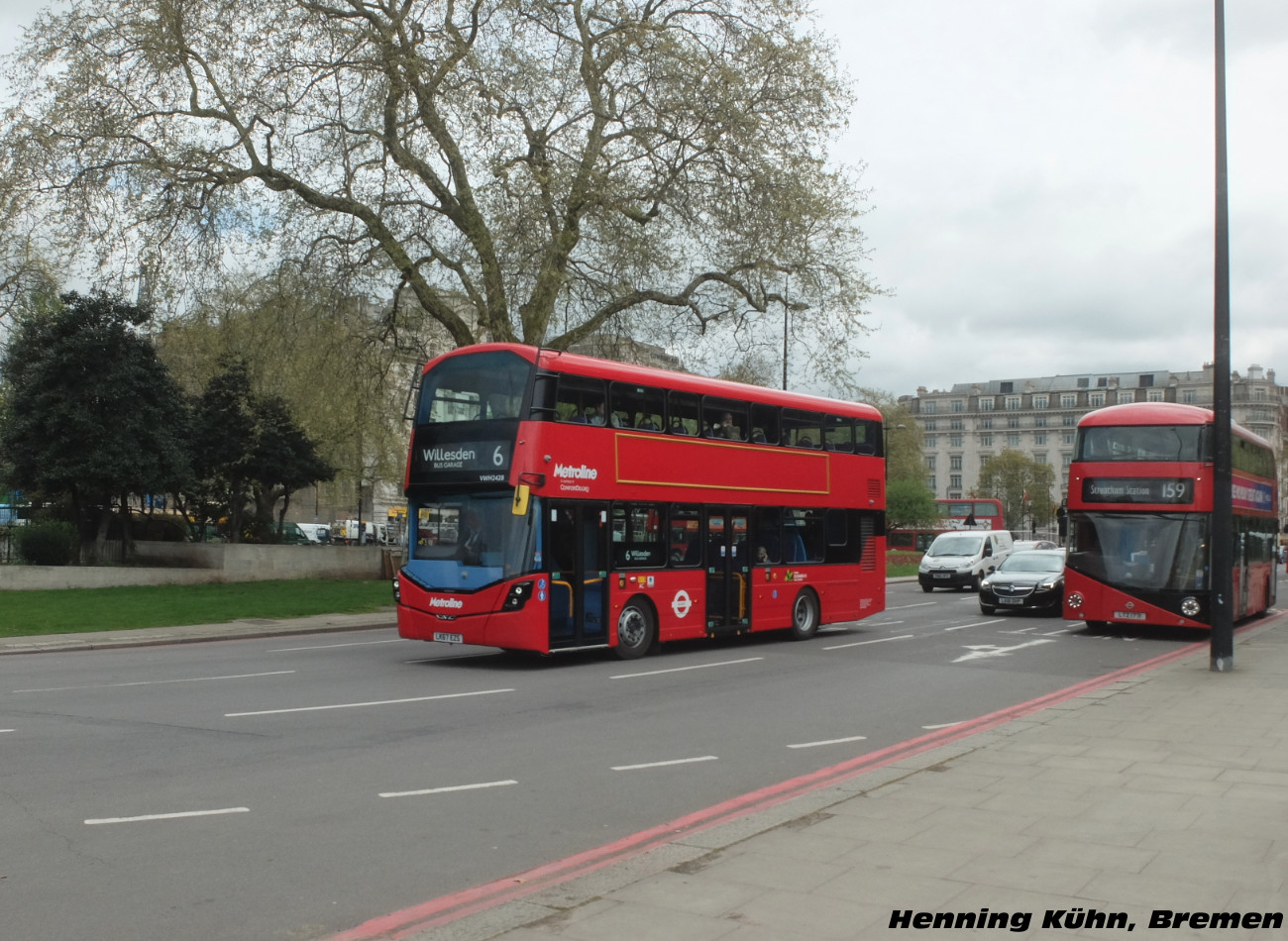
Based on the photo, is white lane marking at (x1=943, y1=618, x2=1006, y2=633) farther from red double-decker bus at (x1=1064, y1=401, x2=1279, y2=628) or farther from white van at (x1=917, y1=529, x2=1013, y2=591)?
white van at (x1=917, y1=529, x2=1013, y2=591)

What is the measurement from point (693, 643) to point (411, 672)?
6173 mm

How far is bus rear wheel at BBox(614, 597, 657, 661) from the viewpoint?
56.4ft

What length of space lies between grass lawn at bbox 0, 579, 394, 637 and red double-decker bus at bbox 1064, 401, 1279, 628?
15.0m

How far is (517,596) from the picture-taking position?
612 inches

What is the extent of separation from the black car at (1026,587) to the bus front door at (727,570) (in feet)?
31.5

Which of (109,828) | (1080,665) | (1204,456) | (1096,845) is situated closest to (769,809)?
(1096,845)

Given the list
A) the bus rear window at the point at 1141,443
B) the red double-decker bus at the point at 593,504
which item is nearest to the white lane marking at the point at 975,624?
the bus rear window at the point at 1141,443

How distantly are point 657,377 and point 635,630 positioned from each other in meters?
3.72

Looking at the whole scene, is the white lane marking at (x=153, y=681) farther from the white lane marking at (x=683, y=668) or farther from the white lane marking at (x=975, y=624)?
the white lane marking at (x=975, y=624)

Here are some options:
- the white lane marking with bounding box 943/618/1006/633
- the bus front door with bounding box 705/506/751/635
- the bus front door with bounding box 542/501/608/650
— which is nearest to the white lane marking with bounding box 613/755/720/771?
the bus front door with bounding box 542/501/608/650

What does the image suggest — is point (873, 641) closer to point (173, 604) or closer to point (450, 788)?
point (450, 788)

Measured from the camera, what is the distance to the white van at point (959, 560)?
3812 cm

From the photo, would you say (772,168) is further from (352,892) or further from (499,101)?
(352,892)

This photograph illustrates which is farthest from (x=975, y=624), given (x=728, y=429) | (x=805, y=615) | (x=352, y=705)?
(x=352, y=705)
